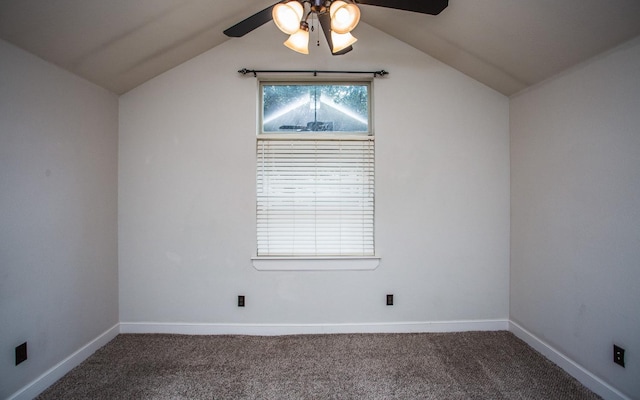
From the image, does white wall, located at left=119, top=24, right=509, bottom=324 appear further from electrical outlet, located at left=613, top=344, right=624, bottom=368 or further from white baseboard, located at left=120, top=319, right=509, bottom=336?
electrical outlet, located at left=613, top=344, right=624, bottom=368

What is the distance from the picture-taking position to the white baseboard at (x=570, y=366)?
1737mm

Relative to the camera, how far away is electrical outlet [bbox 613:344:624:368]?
1.67 m

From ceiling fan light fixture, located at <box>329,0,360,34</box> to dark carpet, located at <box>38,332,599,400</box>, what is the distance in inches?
87.4

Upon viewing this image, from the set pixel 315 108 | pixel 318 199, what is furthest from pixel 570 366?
pixel 315 108

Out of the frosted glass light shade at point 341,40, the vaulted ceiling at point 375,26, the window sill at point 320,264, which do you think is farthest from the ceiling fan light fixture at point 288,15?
the window sill at point 320,264

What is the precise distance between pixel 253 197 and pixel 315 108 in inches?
42.0

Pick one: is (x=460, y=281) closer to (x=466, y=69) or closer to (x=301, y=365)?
(x=301, y=365)

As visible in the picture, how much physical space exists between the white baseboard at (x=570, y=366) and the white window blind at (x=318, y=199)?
4.99 ft

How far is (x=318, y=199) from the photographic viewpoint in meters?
2.60

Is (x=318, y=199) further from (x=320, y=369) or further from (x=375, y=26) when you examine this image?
(x=375, y=26)

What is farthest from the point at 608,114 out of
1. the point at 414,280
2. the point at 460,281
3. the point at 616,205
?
the point at 414,280

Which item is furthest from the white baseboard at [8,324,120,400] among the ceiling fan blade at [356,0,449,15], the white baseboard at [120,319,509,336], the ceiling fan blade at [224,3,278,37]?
the ceiling fan blade at [356,0,449,15]

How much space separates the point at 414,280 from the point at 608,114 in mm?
1827

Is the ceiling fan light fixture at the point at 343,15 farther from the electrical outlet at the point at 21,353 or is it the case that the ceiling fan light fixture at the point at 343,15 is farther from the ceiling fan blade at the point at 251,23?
the electrical outlet at the point at 21,353
